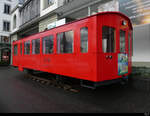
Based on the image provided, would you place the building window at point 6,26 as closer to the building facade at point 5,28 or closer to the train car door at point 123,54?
the building facade at point 5,28

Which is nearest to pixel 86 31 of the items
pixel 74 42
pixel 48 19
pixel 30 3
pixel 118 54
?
pixel 74 42

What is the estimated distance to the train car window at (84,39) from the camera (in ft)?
12.8

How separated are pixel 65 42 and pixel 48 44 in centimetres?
127

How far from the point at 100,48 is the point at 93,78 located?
3.16ft

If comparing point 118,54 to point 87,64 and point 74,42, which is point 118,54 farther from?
point 74,42

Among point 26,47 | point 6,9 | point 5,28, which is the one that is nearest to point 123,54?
point 26,47

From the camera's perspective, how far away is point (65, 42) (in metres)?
4.71

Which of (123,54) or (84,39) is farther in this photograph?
(123,54)

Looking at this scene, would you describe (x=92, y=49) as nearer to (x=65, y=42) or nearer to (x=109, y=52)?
(x=109, y=52)

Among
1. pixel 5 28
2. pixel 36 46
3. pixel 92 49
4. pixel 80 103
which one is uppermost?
pixel 5 28

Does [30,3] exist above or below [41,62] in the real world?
above

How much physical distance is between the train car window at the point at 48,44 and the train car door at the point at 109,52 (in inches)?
99.0

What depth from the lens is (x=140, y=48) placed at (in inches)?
266

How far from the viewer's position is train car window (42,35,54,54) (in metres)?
5.40
